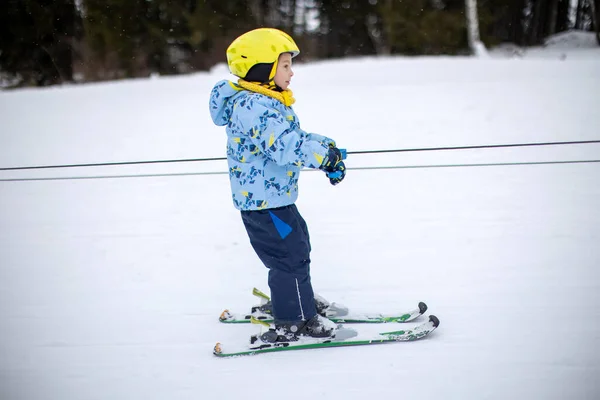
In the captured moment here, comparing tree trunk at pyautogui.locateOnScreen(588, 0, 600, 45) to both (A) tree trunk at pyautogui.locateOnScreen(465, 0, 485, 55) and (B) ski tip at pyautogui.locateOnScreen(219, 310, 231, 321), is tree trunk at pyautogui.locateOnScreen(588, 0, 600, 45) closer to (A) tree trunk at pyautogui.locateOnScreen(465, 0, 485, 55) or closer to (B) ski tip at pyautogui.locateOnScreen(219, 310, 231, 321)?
(A) tree trunk at pyautogui.locateOnScreen(465, 0, 485, 55)

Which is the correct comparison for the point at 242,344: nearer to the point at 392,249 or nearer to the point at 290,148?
the point at 290,148

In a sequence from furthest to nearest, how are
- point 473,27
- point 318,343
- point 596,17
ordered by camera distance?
point 473,27 → point 596,17 → point 318,343

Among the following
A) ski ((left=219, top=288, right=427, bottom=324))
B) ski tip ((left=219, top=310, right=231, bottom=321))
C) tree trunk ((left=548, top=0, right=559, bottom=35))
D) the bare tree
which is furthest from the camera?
tree trunk ((left=548, top=0, right=559, bottom=35))

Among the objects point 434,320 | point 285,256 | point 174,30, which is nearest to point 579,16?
point 174,30

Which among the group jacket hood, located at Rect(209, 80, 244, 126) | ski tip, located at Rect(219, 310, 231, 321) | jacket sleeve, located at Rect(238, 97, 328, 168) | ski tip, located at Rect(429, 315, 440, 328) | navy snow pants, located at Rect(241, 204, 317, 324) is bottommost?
ski tip, located at Rect(219, 310, 231, 321)

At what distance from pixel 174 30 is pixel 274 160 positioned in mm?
12924

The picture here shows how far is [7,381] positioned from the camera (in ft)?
7.39

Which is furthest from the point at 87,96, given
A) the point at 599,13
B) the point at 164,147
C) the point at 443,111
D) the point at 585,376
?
the point at 599,13

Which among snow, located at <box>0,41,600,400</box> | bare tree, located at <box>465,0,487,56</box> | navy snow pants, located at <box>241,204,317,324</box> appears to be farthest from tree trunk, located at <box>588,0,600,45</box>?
navy snow pants, located at <box>241,204,317,324</box>

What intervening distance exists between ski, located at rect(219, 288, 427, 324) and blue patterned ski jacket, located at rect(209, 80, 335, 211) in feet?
2.10

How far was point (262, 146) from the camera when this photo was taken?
6.71 ft

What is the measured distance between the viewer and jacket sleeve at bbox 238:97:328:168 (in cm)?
201

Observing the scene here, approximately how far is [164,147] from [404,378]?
473 cm

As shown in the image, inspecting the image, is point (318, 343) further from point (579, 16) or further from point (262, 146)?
point (579, 16)
